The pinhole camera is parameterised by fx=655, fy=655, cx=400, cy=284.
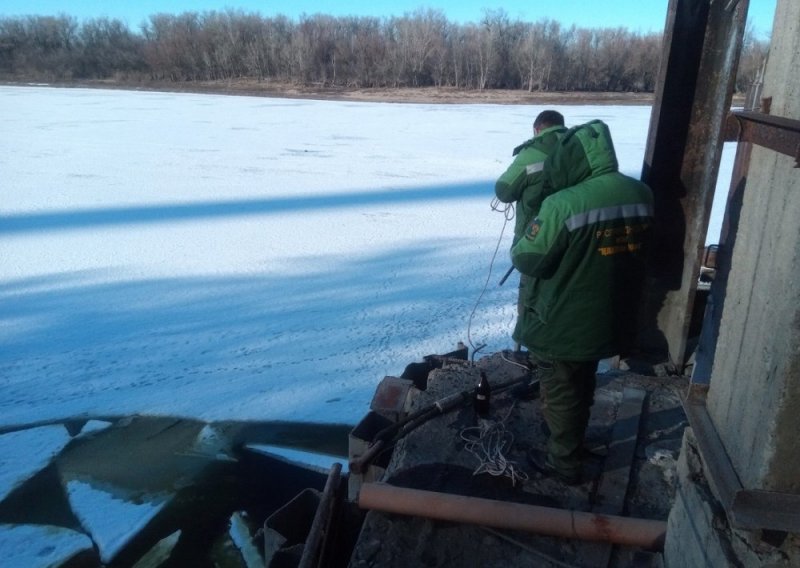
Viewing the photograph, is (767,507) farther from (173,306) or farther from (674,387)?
(173,306)

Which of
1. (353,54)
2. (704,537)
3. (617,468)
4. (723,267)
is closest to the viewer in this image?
(704,537)

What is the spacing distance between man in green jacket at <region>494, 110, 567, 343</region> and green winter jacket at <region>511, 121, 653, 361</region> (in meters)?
0.93

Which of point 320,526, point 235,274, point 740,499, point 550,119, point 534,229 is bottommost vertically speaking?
point 235,274

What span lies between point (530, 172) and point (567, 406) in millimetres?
1457

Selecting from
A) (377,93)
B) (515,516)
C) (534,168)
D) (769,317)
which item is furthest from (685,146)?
(377,93)

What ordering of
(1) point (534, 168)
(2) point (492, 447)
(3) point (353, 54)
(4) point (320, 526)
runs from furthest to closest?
(3) point (353, 54) < (1) point (534, 168) < (2) point (492, 447) < (4) point (320, 526)

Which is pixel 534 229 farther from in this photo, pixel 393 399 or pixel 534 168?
pixel 393 399

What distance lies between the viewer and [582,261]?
7.82ft

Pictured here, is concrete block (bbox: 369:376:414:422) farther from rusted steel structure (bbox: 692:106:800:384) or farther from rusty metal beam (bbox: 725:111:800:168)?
rusty metal beam (bbox: 725:111:800:168)

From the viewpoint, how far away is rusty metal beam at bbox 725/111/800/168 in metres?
1.30

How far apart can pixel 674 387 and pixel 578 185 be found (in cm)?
158

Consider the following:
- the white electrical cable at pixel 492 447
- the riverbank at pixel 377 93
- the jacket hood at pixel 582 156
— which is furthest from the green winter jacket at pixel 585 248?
the riverbank at pixel 377 93

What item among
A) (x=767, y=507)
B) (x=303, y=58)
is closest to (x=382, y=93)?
(x=303, y=58)

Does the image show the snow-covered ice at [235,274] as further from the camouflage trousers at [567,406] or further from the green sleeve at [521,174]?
the camouflage trousers at [567,406]
